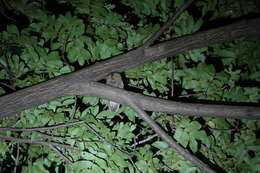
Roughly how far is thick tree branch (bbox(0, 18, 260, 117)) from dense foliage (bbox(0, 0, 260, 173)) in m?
0.23

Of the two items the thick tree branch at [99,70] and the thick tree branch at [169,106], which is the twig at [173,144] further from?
the thick tree branch at [99,70]

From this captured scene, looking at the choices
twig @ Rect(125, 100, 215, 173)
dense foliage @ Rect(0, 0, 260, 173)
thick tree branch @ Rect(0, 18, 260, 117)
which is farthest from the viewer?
dense foliage @ Rect(0, 0, 260, 173)

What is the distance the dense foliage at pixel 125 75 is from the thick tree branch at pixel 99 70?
0.23 metres

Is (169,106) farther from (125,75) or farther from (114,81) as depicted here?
(125,75)

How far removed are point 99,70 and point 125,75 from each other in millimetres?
499

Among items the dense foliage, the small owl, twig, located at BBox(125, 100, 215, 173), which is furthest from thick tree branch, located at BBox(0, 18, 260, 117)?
twig, located at BBox(125, 100, 215, 173)

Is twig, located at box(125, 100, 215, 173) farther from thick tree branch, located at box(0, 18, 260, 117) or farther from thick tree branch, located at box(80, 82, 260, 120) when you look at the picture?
thick tree branch, located at box(0, 18, 260, 117)

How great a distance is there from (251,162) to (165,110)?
1.21 meters

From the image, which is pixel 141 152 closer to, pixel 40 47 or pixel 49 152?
pixel 49 152

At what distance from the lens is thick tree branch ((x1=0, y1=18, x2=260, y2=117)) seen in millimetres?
1921

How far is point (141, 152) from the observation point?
7.16 feet

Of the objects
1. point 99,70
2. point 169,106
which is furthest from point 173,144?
point 99,70

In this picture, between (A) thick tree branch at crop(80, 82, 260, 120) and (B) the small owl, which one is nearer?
(A) thick tree branch at crop(80, 82, 260, 120)

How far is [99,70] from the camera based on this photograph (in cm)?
195
